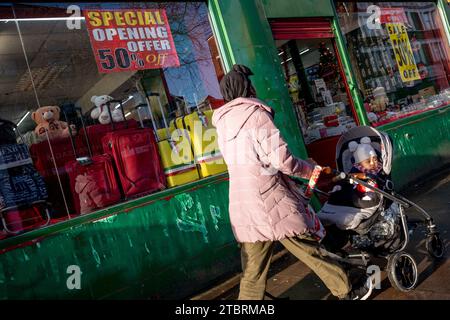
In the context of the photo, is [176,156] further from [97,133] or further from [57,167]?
[57,167]

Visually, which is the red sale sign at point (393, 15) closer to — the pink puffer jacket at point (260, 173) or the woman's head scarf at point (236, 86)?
the woman's head scarf at point (236, 86)

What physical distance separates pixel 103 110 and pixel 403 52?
6171 mm

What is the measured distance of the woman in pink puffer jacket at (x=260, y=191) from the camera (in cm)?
305

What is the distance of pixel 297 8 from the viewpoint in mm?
6402

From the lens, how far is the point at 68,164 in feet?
14.9

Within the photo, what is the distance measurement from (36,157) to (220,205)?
195 cm

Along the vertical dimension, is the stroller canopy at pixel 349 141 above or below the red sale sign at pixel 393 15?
below

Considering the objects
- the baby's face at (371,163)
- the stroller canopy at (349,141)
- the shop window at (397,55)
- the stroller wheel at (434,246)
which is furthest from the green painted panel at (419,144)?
the baby's face at (371,163)

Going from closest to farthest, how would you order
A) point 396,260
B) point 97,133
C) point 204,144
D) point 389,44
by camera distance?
point 396,260
point 97,133
point 204,144
point 389,44

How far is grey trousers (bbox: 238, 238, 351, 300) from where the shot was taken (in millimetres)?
3168

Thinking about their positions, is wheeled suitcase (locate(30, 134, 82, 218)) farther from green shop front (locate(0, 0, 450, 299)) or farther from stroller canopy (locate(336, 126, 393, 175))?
stroller canopy (locate(336, 126, 393, 175))

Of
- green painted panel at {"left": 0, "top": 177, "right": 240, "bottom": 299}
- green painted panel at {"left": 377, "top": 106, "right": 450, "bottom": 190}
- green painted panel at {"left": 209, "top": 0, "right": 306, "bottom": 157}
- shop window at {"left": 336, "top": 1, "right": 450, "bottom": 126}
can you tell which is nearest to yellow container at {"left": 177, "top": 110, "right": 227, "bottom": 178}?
green painted panel at {"left": 0, "top": 177, "right": 240, "bottom": 299}

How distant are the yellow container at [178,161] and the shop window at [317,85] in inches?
84.2

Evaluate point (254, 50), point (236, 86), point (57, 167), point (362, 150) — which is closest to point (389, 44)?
point (254, 50)
